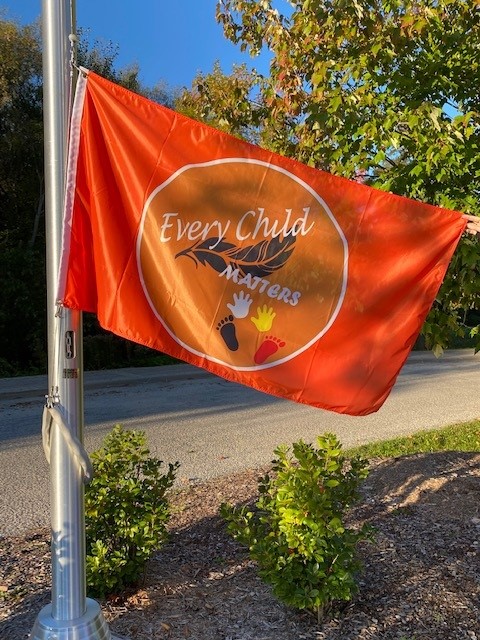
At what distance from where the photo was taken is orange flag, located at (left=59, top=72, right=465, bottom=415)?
2537 mm

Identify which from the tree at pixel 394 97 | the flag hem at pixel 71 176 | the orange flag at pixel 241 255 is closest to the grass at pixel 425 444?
the tree at pixel 394 97

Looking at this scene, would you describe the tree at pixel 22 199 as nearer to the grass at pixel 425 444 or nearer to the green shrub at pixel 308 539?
the grass at pixel 425 444

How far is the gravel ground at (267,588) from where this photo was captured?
2.93m

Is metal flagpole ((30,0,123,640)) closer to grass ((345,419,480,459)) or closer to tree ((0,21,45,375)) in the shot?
grass ((345,419,480,459))

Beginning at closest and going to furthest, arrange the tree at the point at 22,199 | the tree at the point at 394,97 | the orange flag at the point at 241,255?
the orange flag at the point at 241,255 → the tree at the point at 394,97 → the tree at the point at 22,199

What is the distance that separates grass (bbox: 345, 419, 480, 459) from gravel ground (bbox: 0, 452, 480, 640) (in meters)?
2.00

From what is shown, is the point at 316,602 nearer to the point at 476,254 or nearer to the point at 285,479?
the point at 285,479

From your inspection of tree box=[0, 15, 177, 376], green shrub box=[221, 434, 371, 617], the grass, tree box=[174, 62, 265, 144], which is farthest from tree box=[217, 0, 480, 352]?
tree box=[0, 15, 177, 376]

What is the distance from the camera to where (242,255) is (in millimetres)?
2625

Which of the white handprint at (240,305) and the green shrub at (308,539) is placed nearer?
the white handprint at (240,305)

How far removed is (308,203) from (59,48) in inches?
46.7

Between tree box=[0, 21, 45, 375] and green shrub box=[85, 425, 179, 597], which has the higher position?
tree box=[0, 21, 45, 375]

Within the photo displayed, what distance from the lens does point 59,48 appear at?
2.45 metres

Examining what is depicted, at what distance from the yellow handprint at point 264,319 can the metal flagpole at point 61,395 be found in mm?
757
